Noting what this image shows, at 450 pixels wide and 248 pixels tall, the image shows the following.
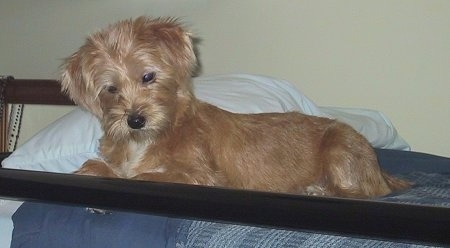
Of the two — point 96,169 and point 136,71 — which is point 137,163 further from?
point 136,71

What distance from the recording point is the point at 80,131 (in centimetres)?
194

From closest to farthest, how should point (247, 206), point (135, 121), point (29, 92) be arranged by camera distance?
point (247, 206), point (135, 121), point (29, 92)

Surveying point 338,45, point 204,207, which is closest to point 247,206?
point 204,207

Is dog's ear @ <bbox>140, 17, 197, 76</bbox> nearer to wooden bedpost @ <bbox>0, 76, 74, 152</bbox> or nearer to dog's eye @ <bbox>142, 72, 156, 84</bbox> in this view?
dog's eye @ <bbox>142, 72, 156, 84</bbox>

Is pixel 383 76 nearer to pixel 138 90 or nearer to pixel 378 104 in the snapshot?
pixel 378 104

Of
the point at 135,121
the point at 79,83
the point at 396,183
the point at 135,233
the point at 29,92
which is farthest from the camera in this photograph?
the point at 29,92

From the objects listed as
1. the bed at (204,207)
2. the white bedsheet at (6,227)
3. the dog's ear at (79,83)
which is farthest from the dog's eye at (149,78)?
the white bedsheet at (6,227)

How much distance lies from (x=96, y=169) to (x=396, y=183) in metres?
0.76

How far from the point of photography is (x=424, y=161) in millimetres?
2312

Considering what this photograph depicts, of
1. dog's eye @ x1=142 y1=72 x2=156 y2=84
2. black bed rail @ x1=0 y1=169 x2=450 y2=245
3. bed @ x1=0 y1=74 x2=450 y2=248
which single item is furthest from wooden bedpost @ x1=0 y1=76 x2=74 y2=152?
black bed rail @ x1=0 y1=169 x2=450 y2=245

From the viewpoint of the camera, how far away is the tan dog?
63.1 inches

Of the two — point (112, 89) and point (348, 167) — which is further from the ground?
point (112, 89)

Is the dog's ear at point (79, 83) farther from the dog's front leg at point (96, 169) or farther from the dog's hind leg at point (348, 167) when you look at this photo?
the dog's hind leg at point (348, 167)

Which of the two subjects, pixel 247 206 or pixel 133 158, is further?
pixel 133 158
